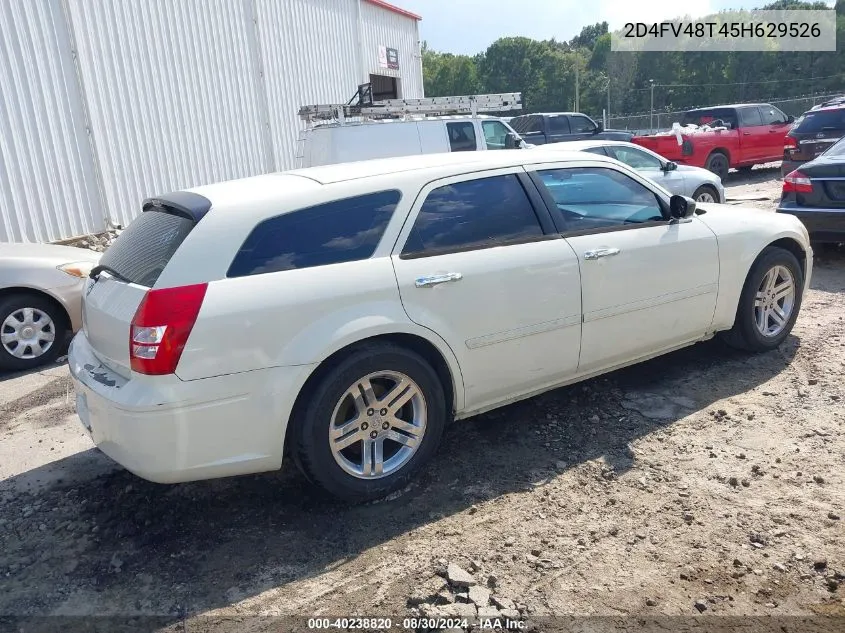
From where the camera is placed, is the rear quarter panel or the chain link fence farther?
the chain link fence

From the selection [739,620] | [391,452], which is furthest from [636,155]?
[739,620]

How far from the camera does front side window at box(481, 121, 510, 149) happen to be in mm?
12367

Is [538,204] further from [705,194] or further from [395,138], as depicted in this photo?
[395,138]

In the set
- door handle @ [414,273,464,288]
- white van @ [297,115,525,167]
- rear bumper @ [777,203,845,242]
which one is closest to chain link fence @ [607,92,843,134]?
white van @ [297,115,525,167]

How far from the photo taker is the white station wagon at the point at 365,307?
10.0 feet

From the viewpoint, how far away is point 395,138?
11.4 metres

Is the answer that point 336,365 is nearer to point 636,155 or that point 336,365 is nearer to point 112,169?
point 636,155

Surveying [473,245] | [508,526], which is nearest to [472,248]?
[473,245]

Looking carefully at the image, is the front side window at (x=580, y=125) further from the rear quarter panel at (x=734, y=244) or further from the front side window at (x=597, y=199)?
the front side window at (x=597, y=199)

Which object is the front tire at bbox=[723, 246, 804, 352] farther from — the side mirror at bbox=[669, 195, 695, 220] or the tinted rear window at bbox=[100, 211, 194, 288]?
the tinted rear window at bbox=[100, 211, 194, 288]

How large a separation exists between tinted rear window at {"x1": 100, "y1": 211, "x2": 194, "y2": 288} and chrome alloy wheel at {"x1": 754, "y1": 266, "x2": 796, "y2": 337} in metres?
3.99

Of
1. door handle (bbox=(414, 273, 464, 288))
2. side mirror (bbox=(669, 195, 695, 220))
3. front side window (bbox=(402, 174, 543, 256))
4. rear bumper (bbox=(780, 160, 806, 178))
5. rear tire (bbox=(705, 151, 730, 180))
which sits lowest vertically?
rear tire (bbox=(705, 151, 730, 180))

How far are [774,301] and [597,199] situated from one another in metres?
1.79

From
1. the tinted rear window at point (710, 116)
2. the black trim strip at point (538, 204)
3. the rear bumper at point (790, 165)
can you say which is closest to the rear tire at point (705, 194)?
the rear bumper at point (790, 165)
